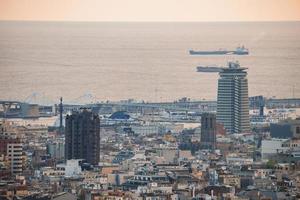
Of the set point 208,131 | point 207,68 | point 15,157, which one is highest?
point 207,68

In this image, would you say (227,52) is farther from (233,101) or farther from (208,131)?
(208,131)

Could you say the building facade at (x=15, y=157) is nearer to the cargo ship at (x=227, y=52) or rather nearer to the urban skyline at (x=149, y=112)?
the urban skyline at (x=149, y=112)

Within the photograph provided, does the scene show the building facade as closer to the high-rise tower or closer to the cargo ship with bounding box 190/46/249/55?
the high-rise tower

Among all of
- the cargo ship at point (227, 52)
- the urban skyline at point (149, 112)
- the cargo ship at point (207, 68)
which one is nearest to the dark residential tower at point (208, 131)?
the urban skyline at point (149, 112)

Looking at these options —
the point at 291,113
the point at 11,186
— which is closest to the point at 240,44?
the point at 291,113

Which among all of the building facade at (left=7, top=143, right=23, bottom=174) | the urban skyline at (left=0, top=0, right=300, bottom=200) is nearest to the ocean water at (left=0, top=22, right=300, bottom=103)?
the urban skyline at (left=0, top=0, right=300, bottom=200)

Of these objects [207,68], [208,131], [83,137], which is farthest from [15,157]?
[207,68]
